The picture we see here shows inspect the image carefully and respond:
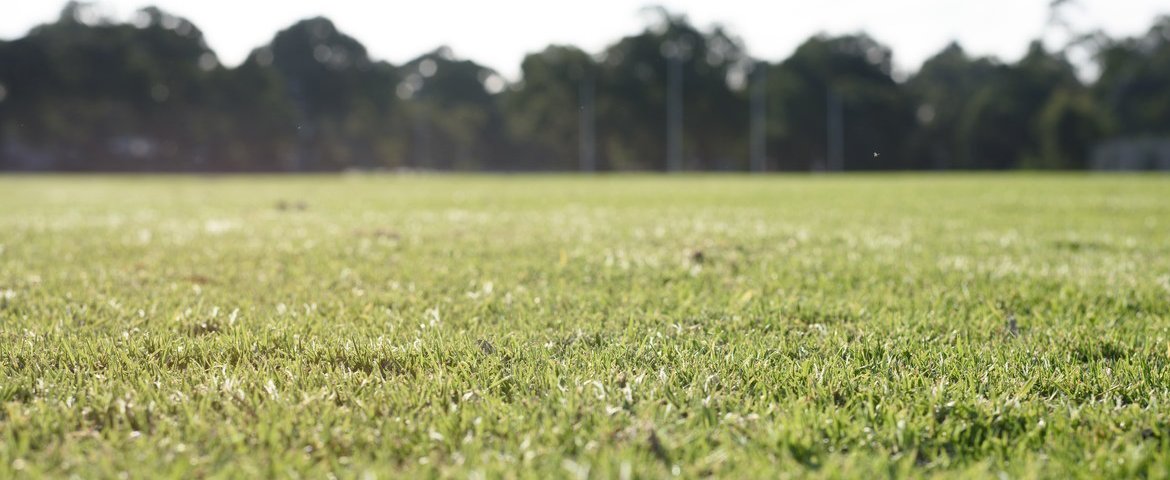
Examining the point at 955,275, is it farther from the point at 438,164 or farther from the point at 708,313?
the point at 438,164

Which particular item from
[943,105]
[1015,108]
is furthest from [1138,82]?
[943,105]

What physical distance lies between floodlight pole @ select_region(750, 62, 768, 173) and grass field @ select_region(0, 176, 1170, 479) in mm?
67239

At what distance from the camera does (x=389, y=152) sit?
320ft

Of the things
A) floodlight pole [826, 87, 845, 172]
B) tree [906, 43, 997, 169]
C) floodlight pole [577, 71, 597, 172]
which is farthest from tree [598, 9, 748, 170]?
tree [906, 43, 997, 169]

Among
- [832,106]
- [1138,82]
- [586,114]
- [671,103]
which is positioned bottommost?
[586,114]

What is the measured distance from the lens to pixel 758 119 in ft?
241

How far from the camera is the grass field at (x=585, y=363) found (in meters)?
2.14

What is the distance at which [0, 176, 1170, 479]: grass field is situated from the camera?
2.14 metres

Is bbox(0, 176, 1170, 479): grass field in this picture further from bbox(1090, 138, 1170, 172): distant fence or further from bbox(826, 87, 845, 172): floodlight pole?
bbox(1090, 138, 1170, 172): distant fence

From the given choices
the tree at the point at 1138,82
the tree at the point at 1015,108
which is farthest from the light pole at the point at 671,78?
the tree at the point at 1138,82

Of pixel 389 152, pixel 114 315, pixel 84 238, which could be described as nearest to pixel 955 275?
pixel 114 315

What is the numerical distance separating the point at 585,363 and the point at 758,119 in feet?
239

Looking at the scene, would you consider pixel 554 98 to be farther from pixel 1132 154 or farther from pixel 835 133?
pixel 1132 154

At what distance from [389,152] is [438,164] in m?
9.87
